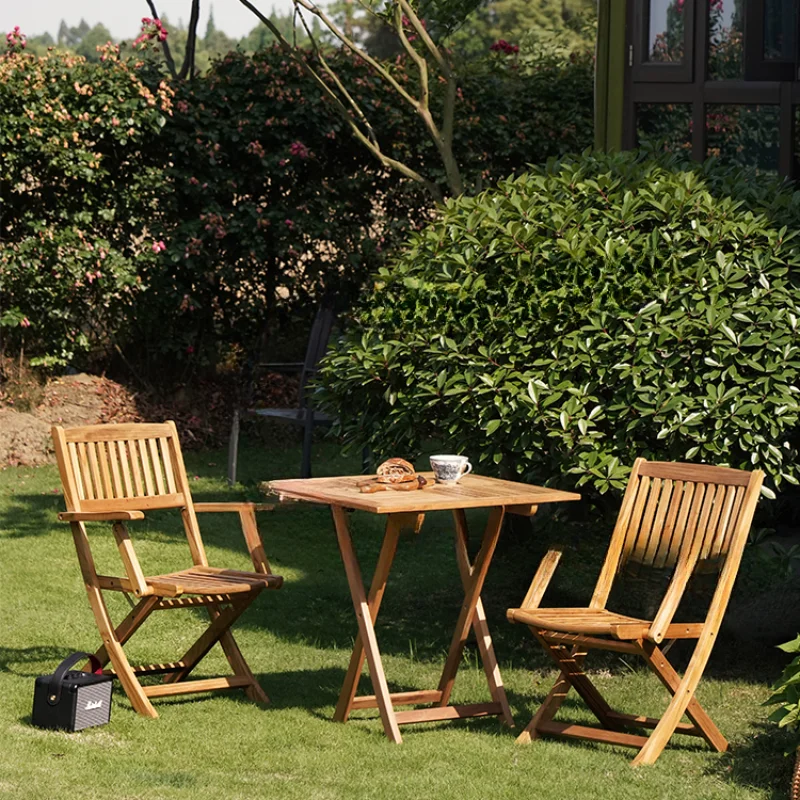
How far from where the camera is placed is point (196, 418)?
12.2 metres

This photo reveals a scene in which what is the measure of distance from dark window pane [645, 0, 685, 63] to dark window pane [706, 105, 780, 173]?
0.42 meters

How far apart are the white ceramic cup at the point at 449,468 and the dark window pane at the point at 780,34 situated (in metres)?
3.99

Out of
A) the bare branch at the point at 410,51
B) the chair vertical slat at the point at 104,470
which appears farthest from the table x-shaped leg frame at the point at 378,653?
the bare branch at the point at 410,51

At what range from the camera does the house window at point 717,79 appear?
323 inches

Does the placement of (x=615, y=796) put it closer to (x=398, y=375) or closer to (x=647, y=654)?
(x=647, y=654)

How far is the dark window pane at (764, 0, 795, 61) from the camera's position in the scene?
823 cm

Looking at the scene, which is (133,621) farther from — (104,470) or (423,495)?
(423,495)

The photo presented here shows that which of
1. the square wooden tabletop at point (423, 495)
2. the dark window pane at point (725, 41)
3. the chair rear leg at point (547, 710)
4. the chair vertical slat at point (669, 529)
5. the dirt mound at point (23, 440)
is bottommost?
the chair rear leg at point (547, 710)

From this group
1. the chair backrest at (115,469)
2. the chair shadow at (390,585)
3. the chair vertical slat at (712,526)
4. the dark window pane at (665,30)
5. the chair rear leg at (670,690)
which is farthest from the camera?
the dark window pane at (665,30)

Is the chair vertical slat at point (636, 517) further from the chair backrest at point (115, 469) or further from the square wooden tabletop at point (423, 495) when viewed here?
the chair backrest at point (115, 469)

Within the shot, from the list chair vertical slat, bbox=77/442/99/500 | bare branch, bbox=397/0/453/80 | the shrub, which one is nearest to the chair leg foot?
chair vertical slat, bbox=77/442/99/500

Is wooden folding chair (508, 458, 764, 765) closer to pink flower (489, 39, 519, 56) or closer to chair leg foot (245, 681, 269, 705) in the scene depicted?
chair leg foot (245, 681, 269, 705)

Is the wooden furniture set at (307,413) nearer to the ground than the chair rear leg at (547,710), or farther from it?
farther from it

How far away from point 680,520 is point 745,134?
3.84m
